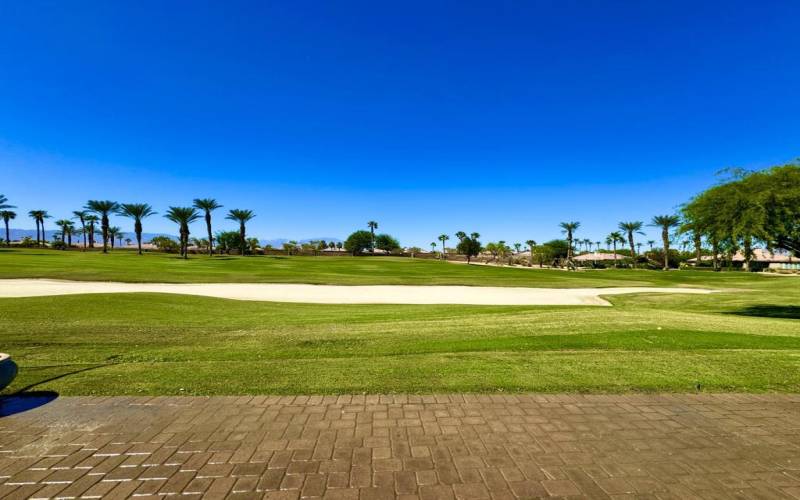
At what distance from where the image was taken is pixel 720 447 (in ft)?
14.4

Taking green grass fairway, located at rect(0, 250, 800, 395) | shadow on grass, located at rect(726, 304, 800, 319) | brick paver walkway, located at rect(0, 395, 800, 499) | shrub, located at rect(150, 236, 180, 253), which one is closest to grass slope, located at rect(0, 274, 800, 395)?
green grass fairway, located at rect(0, 250, 800, 395)

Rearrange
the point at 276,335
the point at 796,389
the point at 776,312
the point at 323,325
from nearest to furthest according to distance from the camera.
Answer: the point at 796,389 → the point at 276,335 → the point at 323,325 → the point at 776,312

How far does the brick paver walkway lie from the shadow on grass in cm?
1460

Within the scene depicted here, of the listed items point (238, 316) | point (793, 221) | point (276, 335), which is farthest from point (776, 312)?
point (238, 316)

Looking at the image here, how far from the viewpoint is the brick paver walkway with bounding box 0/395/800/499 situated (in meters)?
3.64

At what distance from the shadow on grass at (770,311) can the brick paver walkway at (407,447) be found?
47.9 feet

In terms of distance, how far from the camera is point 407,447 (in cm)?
Result: 435

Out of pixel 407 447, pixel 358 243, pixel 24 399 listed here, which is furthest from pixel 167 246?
pixel 407 447

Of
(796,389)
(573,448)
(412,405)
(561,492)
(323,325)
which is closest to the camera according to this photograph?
(561,492)

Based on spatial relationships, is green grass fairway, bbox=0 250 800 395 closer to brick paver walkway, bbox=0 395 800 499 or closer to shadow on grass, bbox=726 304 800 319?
brick paver walkway, bbox=0 395 800 499

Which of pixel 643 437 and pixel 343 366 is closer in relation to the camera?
pixel 643 437

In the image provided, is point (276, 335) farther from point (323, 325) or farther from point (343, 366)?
point (343, 366)

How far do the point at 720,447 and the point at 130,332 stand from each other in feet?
42.0

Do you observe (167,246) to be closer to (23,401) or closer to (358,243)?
(358,243)
